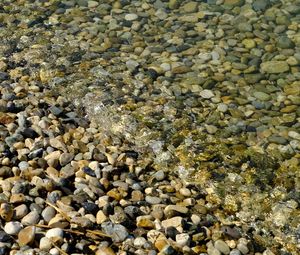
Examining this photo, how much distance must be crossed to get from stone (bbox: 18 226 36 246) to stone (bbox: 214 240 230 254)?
118cm

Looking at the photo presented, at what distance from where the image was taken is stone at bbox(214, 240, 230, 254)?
3918mm

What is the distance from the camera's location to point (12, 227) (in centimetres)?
371

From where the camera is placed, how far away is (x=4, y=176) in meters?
4.18

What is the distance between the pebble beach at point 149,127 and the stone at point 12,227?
0.04 meters

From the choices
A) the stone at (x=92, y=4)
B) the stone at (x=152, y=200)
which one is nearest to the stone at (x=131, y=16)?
the stone at (x=92, y=4)

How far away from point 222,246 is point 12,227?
4.42 ft

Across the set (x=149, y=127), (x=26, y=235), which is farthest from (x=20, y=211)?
(x=149, y=127)

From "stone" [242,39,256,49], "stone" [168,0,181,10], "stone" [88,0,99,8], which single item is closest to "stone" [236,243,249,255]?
"stone" [242,39,256,49]

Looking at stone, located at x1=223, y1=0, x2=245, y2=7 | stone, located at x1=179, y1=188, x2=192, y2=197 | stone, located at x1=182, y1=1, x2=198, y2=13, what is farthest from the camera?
stone, located at x1=223, y1=0, x2=245, y2=7

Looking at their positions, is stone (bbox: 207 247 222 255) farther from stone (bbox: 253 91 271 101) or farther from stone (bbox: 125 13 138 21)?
stone (bbox: 125 13 138 21)

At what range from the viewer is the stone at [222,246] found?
12.9ft

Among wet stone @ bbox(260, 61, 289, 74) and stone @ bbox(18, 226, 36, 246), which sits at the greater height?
stone @ bbox(18, 226, 36, 246)

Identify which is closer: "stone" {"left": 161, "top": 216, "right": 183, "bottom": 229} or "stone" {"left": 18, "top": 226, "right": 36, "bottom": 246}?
"stone" {"left": 18, "top": 226, "right": 36, "bottom": 246}

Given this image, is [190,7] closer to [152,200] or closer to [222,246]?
[152,200]
